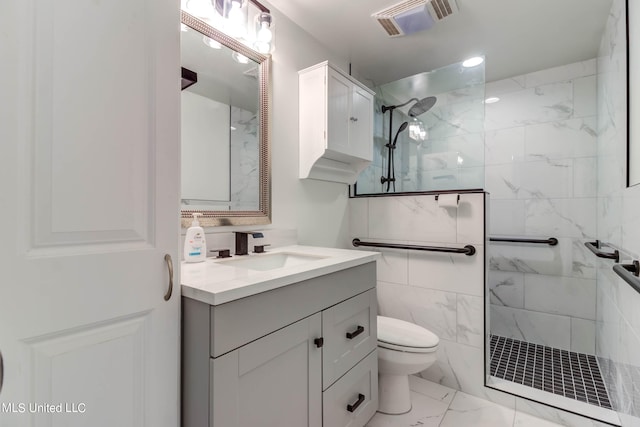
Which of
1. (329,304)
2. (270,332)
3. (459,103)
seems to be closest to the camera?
(270,332)

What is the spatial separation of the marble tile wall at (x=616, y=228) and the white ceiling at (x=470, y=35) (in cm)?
17

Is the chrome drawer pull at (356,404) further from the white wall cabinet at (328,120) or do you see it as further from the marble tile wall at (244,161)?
the white wall cabinet at (328,120)

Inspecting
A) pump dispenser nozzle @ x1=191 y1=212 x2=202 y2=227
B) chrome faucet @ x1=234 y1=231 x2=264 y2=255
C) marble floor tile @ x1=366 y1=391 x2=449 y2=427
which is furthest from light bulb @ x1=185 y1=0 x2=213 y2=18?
marble floor tile @ x1=366 y1=391 x2=449 y2=427

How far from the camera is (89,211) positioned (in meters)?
0.66

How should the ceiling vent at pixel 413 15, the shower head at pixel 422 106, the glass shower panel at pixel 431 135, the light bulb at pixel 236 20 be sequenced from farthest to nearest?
1. the shower head at pixel 422 106
2. the glass shower panel at pixel 431 135
3. the ceiling vent at pixel 413 15
4. the light bulb at pixel 236 20

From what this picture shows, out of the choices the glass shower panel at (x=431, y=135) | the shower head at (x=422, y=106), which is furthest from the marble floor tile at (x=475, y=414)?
the shower head at (x=422, y=106)

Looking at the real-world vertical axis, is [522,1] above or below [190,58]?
above

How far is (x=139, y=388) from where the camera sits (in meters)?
0.74

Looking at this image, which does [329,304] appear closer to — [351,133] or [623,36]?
[351,133]

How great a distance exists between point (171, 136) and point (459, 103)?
2.04 m

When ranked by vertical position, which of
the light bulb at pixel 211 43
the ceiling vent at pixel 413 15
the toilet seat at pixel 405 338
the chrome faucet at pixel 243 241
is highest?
the ceiling vent at pixel 413 15

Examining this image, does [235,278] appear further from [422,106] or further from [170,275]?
[422,106]

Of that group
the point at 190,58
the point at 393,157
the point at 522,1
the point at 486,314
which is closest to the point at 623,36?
the point at 522,1

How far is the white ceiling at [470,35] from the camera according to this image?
1.72 metres
